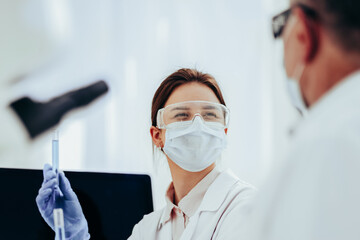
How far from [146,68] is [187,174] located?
33.9 inches

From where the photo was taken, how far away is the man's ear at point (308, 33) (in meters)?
0.60

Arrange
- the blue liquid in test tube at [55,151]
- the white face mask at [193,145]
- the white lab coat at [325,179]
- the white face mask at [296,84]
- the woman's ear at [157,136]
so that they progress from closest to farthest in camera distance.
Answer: the white lab coat at [325,179] → the white face mask at [296,84] → the blue liquid in test tube at [55,151] → the white face mask at [193,145] → the woman's ear at [157,136]

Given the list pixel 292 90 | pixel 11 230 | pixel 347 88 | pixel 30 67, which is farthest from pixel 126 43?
pixel 347 88

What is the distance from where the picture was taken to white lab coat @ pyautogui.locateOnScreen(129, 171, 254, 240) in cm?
124

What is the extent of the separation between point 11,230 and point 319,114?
1.15m

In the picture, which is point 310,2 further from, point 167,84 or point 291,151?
point 167,84

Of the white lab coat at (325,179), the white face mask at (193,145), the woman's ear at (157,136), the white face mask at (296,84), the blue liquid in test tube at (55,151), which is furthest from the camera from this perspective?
the woman's ear at (157,136)

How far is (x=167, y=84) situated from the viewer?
4.78 feet

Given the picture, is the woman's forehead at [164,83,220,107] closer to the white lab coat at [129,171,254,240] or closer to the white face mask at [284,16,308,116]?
the white lab coat at [129,171,254,240]

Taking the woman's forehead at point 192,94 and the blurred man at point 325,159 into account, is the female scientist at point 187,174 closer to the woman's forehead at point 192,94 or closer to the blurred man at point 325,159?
the woman's forehead at point 192,94

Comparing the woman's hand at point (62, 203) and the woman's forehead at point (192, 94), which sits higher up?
the woman's forehead at point (192, 94)

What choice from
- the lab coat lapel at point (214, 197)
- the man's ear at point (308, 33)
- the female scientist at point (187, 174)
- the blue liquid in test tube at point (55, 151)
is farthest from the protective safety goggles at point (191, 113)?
the man's ear at point (308, 33)

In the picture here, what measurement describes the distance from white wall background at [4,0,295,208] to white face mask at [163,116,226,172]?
75 cm

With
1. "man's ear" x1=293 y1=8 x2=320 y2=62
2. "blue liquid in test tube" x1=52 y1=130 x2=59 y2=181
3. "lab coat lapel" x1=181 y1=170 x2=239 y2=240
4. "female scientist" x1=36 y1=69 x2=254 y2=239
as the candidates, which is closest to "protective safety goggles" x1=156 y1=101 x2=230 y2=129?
"female scientist" x1=36 y1=69 x2=254 y2=239
